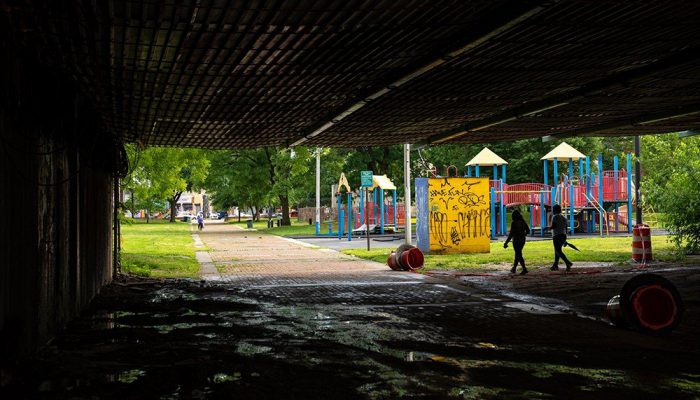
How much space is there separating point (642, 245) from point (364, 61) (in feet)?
40.1

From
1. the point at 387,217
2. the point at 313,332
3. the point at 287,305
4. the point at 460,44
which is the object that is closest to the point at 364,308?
the point at 287,305

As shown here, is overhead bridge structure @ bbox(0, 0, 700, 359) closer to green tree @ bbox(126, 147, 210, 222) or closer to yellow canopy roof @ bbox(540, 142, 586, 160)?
green tree @ bbox(126, 147, 210, 222)

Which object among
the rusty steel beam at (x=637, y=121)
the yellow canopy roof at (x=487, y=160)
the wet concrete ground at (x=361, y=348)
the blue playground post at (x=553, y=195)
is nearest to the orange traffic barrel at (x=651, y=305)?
the wet concrete ground at (x=361, y=348)

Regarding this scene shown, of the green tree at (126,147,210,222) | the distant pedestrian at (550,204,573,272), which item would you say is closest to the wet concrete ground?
the distant pedestrian at (550,204,573,272)

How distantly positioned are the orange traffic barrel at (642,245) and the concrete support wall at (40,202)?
1335cm

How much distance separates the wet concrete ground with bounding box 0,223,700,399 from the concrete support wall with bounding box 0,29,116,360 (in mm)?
417

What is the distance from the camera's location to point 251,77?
954 centimetres

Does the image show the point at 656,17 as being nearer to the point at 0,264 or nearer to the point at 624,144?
the point at 0,264

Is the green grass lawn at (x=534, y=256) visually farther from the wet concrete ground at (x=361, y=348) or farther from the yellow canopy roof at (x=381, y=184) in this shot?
the yellow canopy roof at (x=381, y=184)

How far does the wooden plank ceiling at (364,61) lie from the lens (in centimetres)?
687

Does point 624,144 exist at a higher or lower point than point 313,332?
higher

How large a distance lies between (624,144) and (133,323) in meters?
59.5

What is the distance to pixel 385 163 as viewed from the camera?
53.2 m

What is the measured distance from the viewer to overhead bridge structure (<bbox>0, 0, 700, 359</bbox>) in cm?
665
